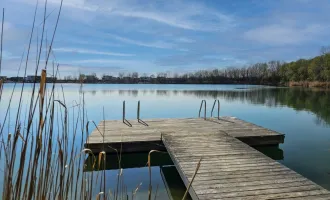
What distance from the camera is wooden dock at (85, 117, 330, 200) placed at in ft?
9.57

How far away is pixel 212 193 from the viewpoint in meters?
2.89

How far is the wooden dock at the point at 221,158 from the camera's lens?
2918mm

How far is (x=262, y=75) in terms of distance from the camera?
65562 mm

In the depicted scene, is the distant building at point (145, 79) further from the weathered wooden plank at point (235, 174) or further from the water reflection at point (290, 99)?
the weathered wooden plank at point (235, 174)

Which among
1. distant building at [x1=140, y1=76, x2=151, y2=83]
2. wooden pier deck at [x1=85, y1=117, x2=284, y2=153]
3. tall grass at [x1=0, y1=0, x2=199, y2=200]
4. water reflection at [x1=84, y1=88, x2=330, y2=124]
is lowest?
wooden pier deck at [x1=85, y1=117, x2=284, y2=153]

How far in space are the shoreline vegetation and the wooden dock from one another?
27775 millimetres

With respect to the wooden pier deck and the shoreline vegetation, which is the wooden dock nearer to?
the wooden pier deck

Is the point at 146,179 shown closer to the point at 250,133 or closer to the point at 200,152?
the point at 200,152

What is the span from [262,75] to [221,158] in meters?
66.4

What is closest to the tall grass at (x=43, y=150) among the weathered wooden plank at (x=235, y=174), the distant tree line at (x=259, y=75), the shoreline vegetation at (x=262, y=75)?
the weathered wooden plank at (x=235, y=174)

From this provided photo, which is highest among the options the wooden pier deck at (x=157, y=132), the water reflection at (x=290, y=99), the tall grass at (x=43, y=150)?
the tall grass at (x=43, y=150)

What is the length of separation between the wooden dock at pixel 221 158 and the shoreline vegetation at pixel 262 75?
2777 centimetres

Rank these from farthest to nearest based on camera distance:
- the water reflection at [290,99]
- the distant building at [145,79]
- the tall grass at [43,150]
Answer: the distant building at [145,79]
the water reflection at [290,99]
the tall grass at [43,150]

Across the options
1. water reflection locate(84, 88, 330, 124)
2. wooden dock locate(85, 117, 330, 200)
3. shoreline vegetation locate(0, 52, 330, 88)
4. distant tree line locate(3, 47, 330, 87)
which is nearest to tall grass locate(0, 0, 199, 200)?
wooden dock locate(85, 117, 330, 200)
